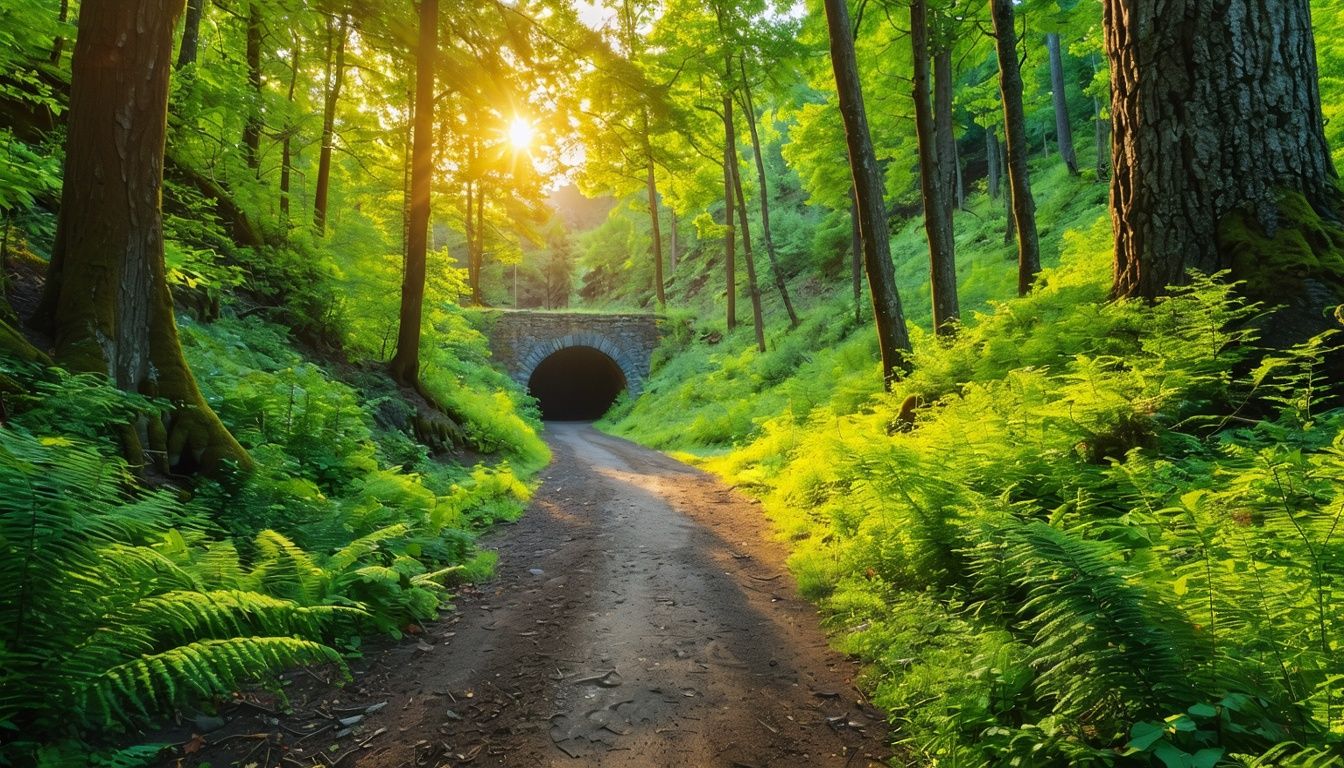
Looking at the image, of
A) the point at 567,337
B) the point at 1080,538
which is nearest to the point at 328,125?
the point at 567,337

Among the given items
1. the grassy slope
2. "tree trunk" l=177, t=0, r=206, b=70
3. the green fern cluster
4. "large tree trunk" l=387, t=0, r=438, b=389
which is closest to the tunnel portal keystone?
"large tree trunk" l=387, t=0, r=438, b=389

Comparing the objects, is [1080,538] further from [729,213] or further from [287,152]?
[729,213]

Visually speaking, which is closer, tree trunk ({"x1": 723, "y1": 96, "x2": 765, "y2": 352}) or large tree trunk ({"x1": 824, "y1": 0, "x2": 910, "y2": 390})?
large tree trunk ({"x1": 824, "y1": 0, "x2": 910, "y2": 390})

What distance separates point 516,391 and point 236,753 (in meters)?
19.8

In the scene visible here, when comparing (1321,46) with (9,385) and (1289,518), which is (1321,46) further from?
(9,385)

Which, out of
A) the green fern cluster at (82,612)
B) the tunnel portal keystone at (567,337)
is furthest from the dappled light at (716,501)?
the tunnel portal keystone at (567,337)

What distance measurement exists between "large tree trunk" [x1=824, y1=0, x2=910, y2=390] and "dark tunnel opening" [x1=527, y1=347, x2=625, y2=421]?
825 inches

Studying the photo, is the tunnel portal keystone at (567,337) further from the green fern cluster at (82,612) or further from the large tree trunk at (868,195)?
the green fern cluster at (82,612)

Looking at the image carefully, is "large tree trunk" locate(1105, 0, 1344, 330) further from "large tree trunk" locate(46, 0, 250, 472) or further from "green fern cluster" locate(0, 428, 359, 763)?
"large tree trunk" locate(46, 0, 250, 472)

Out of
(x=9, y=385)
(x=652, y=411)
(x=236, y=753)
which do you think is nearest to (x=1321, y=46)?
(x=236, y=753)

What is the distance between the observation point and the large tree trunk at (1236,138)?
4.07 metres

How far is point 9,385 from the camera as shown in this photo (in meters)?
3.48

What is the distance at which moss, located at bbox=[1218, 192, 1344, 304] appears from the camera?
385cm

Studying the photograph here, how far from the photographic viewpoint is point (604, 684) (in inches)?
128
